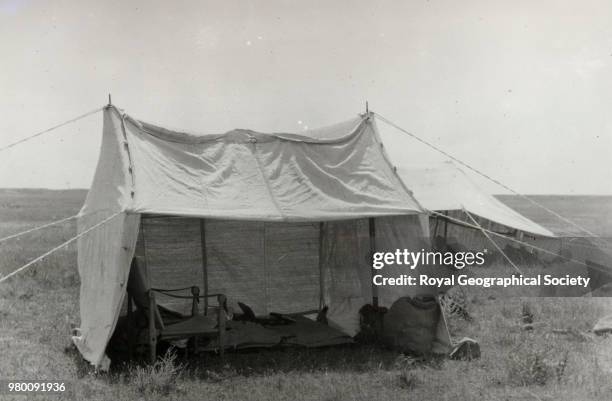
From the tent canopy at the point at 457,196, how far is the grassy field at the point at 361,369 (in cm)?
314

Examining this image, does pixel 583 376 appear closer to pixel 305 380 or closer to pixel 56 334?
pixel 305 380

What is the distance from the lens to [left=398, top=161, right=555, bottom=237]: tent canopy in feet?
39.1

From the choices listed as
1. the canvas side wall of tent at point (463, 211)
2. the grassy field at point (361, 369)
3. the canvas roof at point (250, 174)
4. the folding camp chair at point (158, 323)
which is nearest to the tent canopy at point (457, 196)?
the canvas side wall of tent at point (463, 211)

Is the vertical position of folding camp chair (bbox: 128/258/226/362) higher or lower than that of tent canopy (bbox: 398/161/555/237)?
lower

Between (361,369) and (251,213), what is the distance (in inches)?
75.2

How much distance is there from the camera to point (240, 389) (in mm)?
5652

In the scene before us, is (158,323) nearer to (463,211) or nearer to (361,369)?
(361,369)

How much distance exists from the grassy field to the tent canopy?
3.14 m

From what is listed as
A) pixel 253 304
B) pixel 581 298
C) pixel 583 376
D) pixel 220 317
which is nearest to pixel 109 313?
pixel 220 317

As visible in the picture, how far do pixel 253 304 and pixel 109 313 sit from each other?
3.14 m

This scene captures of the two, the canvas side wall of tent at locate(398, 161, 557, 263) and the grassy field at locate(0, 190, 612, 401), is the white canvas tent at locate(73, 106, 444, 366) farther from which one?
the canvas side wall of tent at locate(398, 161, 557, 263)

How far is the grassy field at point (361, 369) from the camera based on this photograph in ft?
18.1

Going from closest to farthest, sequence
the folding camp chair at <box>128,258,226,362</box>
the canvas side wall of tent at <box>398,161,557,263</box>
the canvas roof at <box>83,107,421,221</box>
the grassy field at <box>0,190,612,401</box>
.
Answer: the grassy field at <box>0,190,612,401</box>, the folding camp chair at <box>128,258,226,362</box>, the canvas roof at <box>83,107,421,221</box>, the canvas side wall of tent at <box>398,161,557,263</box>

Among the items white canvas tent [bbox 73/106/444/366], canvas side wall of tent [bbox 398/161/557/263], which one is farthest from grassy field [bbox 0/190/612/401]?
canvas side wall of tent [bbox 398/161/557/263]
